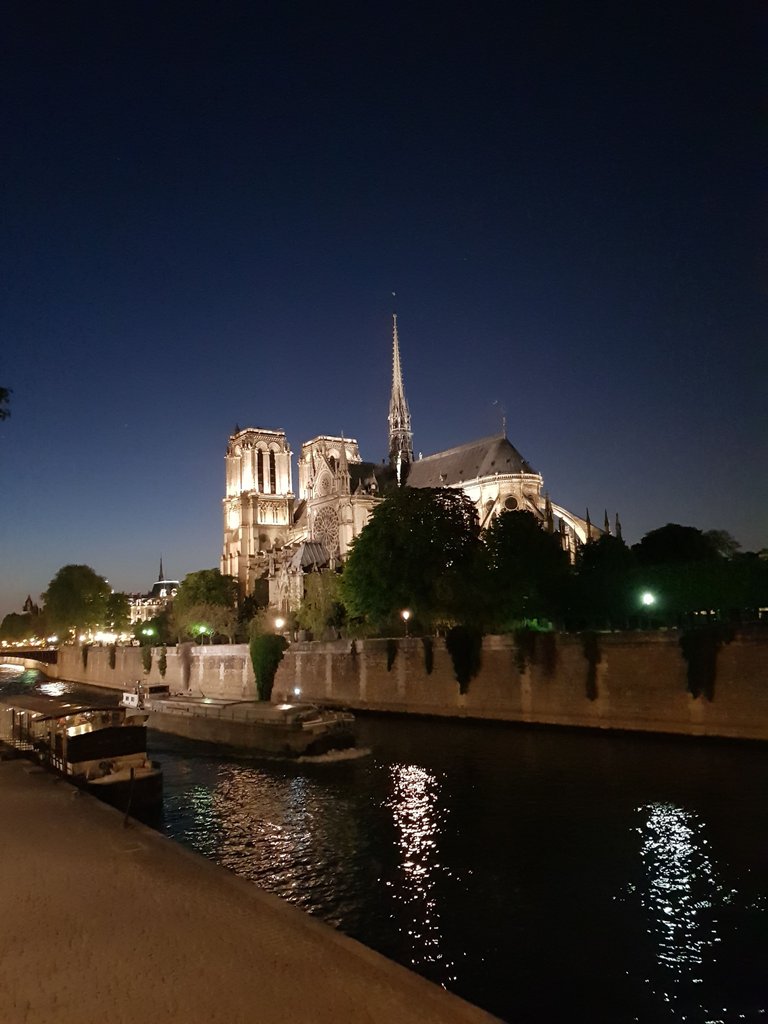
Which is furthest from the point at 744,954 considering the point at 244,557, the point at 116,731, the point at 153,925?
the point at 244,557

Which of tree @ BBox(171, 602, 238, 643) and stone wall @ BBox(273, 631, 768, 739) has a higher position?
tree @ BBox(171, 602, 238, 643)

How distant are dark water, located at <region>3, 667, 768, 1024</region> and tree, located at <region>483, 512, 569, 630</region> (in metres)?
12.7

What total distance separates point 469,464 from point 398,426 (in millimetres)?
19833

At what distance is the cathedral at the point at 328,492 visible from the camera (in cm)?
7588

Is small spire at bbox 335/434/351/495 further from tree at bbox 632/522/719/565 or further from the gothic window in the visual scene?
tree at bbox 632/522/719/565

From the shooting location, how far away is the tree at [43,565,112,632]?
96188mm

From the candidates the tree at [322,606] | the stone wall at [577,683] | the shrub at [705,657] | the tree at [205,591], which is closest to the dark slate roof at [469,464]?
the tree at [205,591]

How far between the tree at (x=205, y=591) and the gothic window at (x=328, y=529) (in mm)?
11374

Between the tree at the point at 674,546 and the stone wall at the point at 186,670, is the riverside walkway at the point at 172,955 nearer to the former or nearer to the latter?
the stone wall at the point at 186,670

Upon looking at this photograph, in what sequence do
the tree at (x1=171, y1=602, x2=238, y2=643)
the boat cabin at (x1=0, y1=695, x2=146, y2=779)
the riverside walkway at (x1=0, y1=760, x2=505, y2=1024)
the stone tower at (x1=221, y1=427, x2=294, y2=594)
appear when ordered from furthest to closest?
the stone tower at (x1=221, y1=427, x2=294, y2=594) → the tree at (x1=171, y1=602, x2=238, y2=643) → the boat cabin at (x1=0, y1=695, x2=146, y2=779) → the riverside walkway at (x1=0, y1=760, x2=505, y2=1024)

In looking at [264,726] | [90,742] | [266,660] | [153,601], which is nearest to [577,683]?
[264,726]

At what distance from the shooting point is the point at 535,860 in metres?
15.0

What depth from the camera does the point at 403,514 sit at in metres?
44.5

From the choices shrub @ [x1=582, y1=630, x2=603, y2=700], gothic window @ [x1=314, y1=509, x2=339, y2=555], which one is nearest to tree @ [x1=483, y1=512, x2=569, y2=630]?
shrub @ [x1=582, y1=630, x2=603, y2=700]
